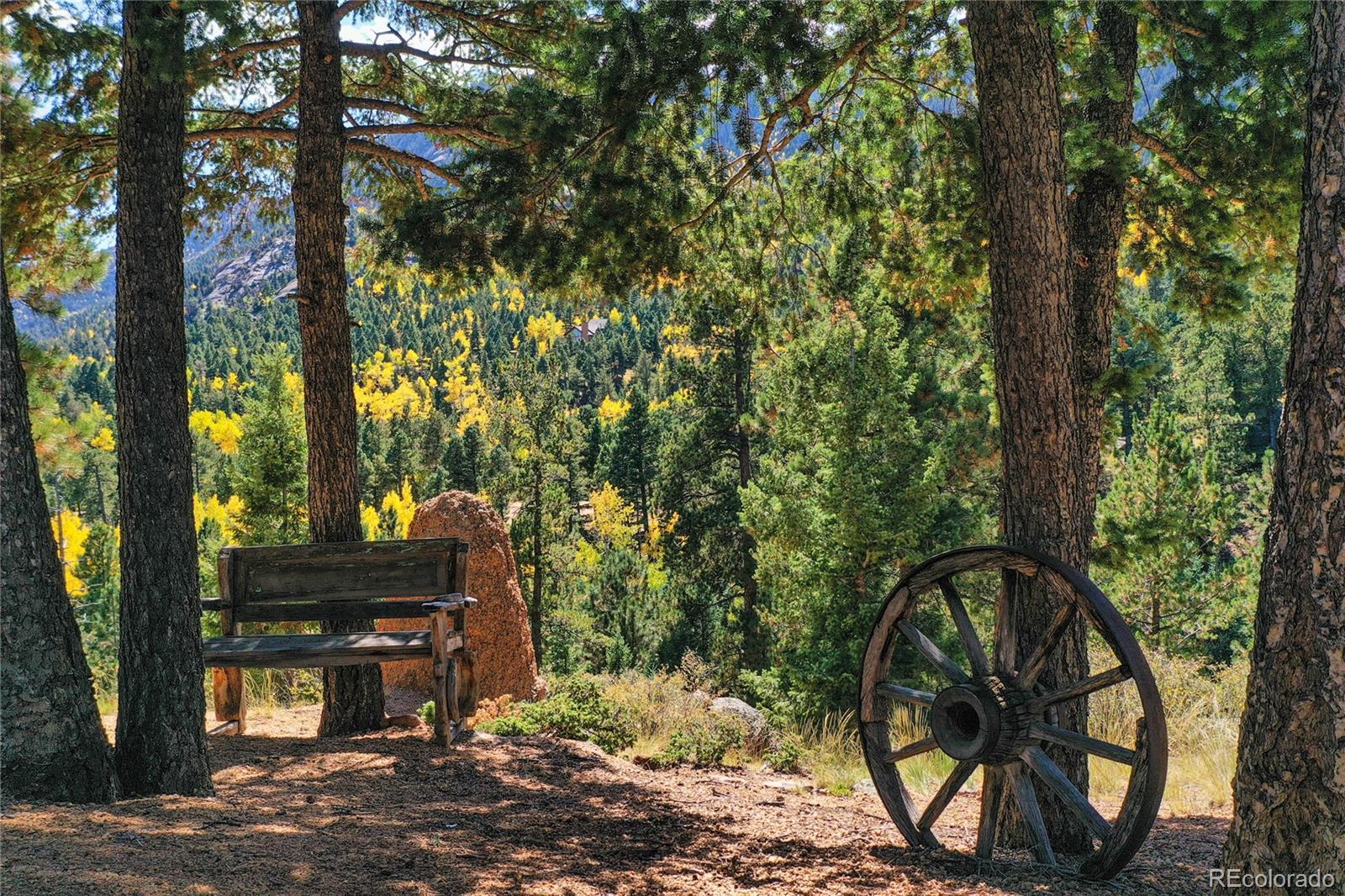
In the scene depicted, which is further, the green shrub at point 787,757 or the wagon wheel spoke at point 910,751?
the green shrub at point 787,757

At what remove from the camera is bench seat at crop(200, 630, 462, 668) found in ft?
19.1

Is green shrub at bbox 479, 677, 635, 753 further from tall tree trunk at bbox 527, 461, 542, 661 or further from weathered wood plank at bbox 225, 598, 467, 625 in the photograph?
tall tree trunk at bbox 527, 461, 542, 661

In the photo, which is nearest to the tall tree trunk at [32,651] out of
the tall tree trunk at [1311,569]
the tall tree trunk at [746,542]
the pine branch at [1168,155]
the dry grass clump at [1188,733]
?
the tall tree trunk at [1311,569]

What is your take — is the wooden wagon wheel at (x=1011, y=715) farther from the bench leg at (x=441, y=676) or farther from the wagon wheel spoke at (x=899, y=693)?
the bench leg at (x=441, y=676)

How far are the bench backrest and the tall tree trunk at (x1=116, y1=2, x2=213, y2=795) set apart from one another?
7.18 ft

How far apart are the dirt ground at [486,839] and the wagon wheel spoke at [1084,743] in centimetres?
46

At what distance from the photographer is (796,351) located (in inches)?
637

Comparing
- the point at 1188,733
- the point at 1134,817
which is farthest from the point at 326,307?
A: the point at 1188,733

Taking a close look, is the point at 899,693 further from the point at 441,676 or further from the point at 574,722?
the point at 574,722

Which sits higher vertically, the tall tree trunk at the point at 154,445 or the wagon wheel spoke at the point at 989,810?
the tall tree trunk at the point at 154,445

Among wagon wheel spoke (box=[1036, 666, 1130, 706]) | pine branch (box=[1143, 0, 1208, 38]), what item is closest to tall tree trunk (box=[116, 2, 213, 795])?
wagon wheel spoke (box=[1036, 666, 1130, 706])

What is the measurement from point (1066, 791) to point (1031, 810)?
181 millimetres

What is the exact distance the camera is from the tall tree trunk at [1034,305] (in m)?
4.21

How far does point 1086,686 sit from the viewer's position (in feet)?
11.9
